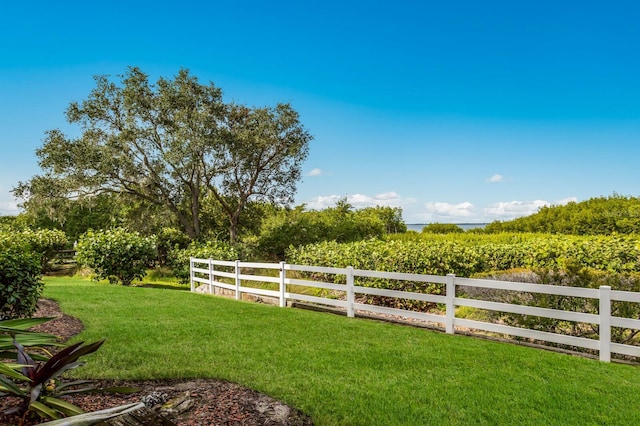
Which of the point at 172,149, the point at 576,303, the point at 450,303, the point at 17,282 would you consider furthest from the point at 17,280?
the point at 172,149

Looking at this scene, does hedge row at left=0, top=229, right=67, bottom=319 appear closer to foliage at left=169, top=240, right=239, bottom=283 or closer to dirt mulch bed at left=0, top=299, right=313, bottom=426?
dirt mulch bed at left=0, top=299, right=313, bottom=426

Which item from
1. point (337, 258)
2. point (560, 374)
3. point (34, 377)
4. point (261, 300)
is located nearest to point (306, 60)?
point (337, 258)

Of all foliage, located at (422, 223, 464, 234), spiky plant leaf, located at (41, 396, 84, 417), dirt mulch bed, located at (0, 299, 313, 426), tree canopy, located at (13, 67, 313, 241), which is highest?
tree canopy, located at (13, 67, 313, 241)

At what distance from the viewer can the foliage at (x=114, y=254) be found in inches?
655

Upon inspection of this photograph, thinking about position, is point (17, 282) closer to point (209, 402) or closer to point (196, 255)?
point (209, 402)

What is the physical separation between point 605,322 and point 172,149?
20.4 m

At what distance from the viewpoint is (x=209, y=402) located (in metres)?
3.82

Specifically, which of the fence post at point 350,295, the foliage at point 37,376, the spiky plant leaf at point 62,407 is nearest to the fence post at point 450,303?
the fence post at point 350,295

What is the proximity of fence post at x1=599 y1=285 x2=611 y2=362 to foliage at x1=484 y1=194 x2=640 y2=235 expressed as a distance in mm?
19199

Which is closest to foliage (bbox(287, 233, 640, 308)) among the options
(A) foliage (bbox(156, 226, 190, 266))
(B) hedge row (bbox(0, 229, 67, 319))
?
(B) hedge row (bbox(0, 229, 67, 319))

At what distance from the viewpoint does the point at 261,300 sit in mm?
11625

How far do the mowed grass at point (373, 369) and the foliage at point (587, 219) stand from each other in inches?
801

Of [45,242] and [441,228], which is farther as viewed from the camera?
[441,228]

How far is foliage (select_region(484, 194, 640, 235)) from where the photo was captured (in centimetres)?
2231
